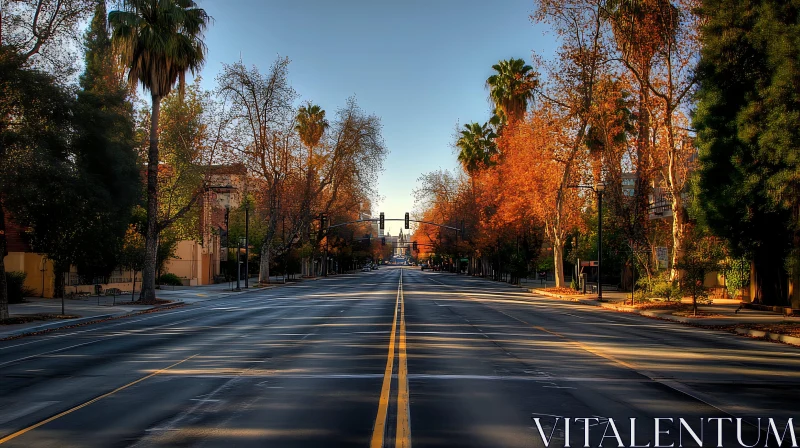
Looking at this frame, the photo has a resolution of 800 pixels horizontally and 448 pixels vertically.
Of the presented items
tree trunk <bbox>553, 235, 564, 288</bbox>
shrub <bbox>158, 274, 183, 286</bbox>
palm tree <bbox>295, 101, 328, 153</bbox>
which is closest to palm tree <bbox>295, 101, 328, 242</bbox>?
palm tree <bbox>295, 101, 328, 153</bbox>

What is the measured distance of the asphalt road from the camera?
295 inches

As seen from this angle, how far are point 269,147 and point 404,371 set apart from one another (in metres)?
53.1

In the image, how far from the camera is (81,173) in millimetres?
23141

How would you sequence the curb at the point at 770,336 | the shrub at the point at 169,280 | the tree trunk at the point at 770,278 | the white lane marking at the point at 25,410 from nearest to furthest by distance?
1. the white lane marking at the point at 25,410
2. the curb at the point at 770,336
3. the tree trunk at the point at 770,278
4. the shrub at the point at 169,280

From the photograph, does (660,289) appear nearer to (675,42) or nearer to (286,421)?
(675,42)

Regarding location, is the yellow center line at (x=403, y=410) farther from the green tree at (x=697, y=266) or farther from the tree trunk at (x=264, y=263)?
the tree trunk at (x=264, y=263)

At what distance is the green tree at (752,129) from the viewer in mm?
19469

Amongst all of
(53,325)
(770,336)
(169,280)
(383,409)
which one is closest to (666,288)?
(770,336)

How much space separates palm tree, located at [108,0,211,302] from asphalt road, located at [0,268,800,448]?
15.5 metres

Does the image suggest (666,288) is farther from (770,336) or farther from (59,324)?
(59,324)

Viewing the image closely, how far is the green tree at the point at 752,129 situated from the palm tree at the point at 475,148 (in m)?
47.0

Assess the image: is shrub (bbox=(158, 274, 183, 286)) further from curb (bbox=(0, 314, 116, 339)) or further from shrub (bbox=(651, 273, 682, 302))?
shrub (bbox=(651, 273, 682, 302))

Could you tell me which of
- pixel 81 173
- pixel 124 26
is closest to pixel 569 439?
pixel 81 173

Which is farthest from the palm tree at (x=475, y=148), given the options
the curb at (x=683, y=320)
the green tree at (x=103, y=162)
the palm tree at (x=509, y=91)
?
the green tree at (x=103, y=162)
